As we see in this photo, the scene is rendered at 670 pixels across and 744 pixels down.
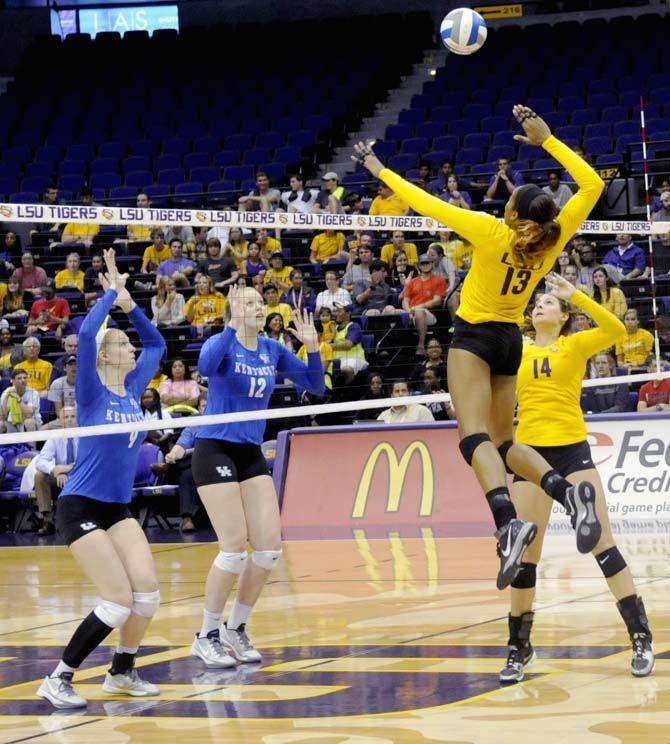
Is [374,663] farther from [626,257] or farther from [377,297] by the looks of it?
[626,257]

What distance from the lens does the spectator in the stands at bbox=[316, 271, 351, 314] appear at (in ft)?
47.5

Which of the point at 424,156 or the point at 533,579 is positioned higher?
the point at 424,156

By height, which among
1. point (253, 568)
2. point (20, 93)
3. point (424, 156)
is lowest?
point (253, 568)

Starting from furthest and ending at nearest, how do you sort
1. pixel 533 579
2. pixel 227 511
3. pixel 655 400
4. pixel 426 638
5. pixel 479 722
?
1. pixel 655 400
2. pixel 426 638
3. pixel 227 511
4. pixel 533 579
5. pixel 479 722

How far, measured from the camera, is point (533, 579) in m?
6.25

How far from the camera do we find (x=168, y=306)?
1523cm

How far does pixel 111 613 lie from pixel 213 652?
98 centimetres

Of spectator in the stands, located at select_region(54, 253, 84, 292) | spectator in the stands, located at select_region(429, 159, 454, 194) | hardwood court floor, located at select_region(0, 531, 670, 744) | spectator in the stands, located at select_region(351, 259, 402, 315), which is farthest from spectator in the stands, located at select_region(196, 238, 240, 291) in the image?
hardwood court floor, located at select_region(0, 531, 670, 744)

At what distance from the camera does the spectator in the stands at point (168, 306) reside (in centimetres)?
1512

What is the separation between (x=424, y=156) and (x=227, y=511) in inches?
521

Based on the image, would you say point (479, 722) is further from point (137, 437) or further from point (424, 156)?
point (424, 156)

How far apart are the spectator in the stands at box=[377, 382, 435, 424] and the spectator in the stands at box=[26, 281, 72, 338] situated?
153 inches

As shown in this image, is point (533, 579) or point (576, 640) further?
point (576, 640)

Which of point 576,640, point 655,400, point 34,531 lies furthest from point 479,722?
point 34,531
